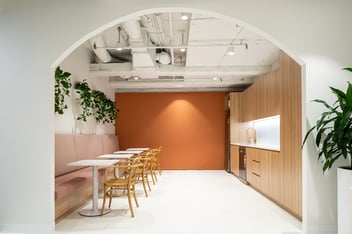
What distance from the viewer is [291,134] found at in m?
4.46

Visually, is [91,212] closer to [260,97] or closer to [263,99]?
[263,99]

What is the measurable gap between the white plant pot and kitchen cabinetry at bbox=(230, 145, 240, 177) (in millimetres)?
4975

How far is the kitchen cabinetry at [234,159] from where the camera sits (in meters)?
8.34

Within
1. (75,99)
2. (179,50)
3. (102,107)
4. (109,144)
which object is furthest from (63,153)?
(179,50)

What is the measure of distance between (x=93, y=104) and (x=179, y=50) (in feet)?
8.04

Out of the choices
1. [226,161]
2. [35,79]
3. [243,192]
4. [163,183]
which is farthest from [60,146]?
[226,161]

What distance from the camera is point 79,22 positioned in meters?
3.66

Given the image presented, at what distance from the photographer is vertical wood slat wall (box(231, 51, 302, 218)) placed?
13.9 feet

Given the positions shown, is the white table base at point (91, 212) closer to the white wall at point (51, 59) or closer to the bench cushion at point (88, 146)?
the white wall at point (51, 59)

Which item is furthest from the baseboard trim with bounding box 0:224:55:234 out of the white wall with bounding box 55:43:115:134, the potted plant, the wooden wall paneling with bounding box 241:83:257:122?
the wooden wall paneling with bounding box 241:83:257:122

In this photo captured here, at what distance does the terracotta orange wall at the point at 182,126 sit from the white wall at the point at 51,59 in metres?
6.60

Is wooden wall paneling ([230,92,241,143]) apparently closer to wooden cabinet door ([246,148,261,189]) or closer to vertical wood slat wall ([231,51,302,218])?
wooden cabinet door ([246,148,261,189])

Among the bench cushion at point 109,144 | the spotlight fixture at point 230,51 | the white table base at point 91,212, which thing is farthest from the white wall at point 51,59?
the bench cushion at point 109,144

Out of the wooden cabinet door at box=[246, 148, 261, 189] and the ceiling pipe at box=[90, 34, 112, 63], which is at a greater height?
the ceiling pipe at box=[90, 34, 112, 63]
